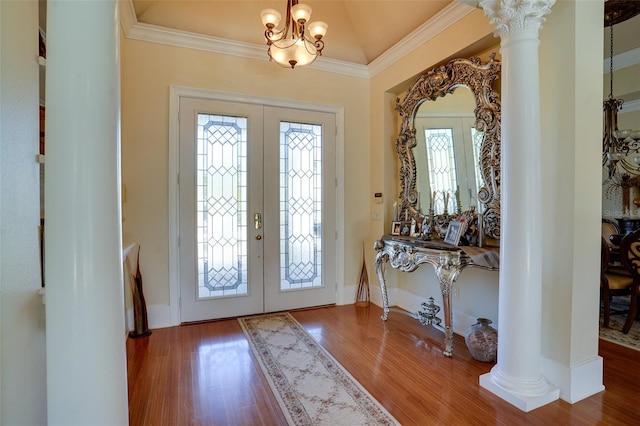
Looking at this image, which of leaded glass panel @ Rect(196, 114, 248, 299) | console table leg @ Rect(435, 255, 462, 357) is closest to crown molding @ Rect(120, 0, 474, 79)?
leaded glass panel @ Rect(196, 114, 248, 299)

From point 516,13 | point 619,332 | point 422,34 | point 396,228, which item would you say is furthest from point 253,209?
point 619,332

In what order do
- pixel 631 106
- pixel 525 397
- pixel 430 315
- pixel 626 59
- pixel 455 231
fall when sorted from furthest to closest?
pixel 631 106
pixel 626 59
pixel 430 315
pixel 455 231
pixel 525 397

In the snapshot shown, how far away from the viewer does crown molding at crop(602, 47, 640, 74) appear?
470cm

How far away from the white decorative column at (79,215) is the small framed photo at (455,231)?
2.59m

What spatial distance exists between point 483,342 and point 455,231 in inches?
36.3

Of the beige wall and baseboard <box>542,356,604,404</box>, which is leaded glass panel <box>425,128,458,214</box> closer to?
baseboard <box>542,356,604,404</box>

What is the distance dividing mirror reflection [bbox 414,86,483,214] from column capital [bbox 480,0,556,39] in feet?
2.73

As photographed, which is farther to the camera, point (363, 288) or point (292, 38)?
point (363, 288)

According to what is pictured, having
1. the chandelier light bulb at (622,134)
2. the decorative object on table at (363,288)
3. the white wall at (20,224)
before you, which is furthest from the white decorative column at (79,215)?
the chandelier light bulb at (622,134)

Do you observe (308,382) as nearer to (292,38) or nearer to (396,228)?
(396,228)

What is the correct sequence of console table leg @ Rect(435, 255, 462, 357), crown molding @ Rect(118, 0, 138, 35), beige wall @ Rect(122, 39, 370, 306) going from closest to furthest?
console table leg @ Rect(435, 255, 462, 357) → crown molding @ Rect(118, 0, 138, 35) → beige wall @ Rect(122, 39, 370, 306)

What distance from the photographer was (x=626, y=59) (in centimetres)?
483

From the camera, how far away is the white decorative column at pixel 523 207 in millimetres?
2107

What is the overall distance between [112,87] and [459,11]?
293 cm
